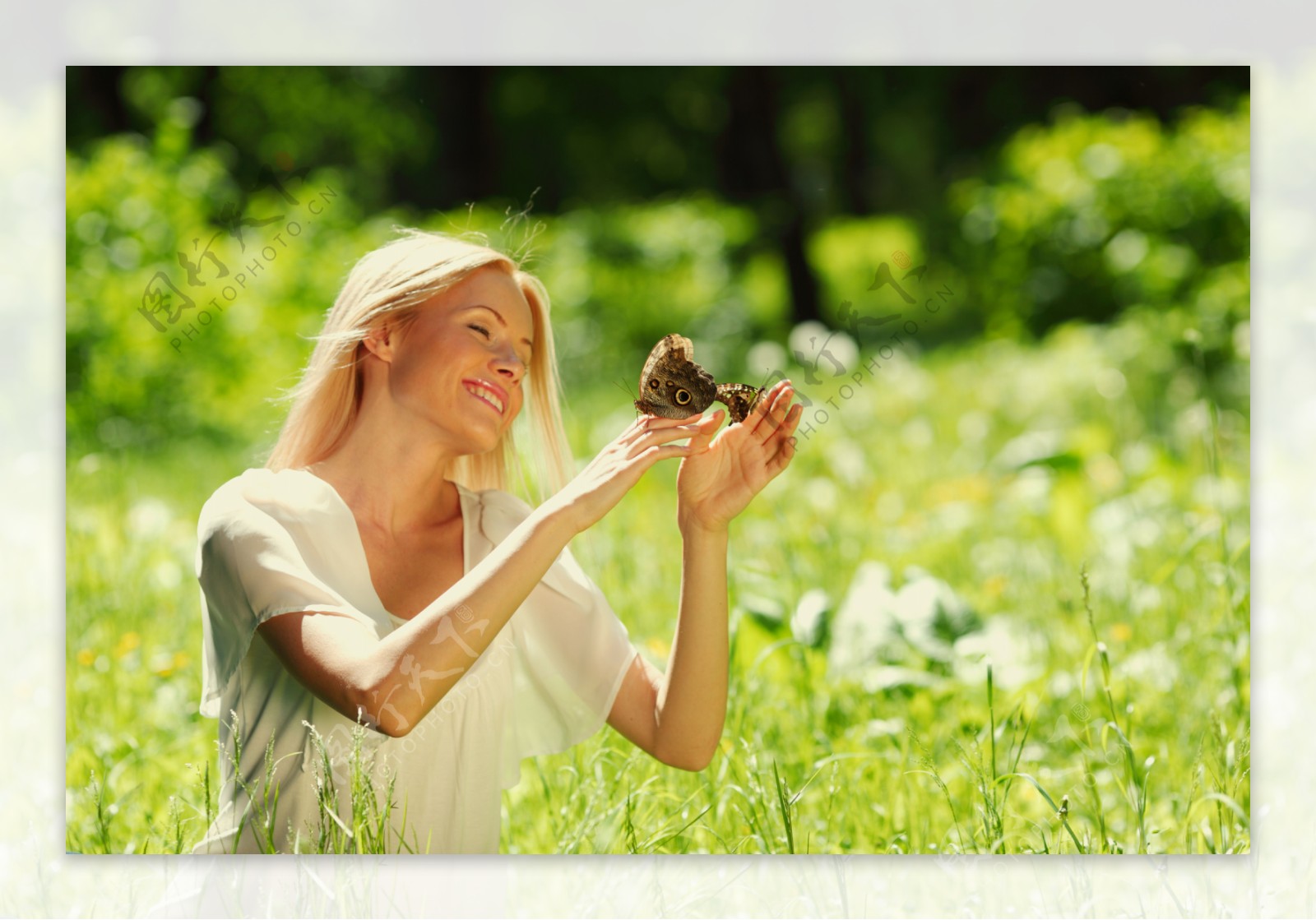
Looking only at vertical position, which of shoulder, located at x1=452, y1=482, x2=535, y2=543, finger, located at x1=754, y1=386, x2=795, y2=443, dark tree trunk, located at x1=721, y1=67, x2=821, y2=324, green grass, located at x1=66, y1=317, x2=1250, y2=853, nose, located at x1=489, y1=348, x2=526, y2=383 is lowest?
green grass, located at x1=66, y1=317, x2=1250, y2=853

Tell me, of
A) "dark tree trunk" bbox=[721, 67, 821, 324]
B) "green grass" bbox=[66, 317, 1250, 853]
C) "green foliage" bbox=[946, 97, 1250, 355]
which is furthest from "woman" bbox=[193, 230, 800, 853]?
"dark tree trunk" bbox=[721, 67, 821, 324]

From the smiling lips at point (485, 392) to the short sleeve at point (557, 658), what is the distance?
0.52 ft

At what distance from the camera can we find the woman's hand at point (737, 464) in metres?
1.65

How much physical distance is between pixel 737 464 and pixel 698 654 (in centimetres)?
25

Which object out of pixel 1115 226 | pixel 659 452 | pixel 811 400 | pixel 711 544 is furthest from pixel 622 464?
pixel 1115 226

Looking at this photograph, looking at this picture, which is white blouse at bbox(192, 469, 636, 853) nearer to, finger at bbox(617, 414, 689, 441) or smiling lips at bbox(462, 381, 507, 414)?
smiling lips at bbox(462, 381, 507, 414)

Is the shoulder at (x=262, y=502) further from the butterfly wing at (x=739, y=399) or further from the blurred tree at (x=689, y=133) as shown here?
the blurred tree at (x=689, y=133)

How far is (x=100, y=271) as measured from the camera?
2881mm

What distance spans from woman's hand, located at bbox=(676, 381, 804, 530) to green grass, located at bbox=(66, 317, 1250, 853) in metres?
0.38

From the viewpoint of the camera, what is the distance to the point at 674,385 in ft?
5.16

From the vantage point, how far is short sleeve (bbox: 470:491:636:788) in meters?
1.77

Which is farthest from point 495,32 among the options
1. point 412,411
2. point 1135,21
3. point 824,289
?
point 824,289

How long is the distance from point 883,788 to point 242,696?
1.01 m

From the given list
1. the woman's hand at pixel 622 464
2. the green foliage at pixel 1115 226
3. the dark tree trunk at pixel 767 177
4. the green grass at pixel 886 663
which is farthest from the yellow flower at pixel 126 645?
the dark tree trunk at pixel 767 177
